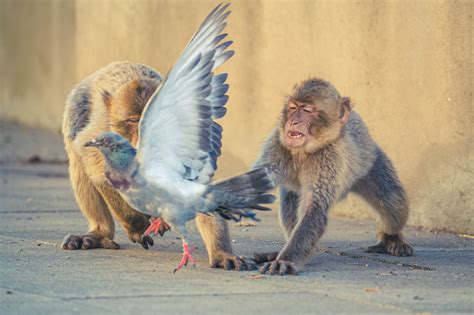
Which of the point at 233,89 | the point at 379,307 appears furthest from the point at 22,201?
the point at 379,307

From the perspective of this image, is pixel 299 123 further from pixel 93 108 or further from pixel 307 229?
pixel 93 108

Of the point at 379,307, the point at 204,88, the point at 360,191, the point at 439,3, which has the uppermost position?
the point at 439,3

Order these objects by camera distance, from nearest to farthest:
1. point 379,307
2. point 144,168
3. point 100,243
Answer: point 379,307, point 144,168, point 100,243

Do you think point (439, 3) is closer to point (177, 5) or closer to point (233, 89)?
point (233, 89)

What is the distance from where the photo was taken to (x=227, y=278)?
641 centimetres

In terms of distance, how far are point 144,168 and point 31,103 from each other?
10555mm

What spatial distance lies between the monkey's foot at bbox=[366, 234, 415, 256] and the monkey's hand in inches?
51.4

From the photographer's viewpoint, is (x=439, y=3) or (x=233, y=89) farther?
(x=233, y=89)

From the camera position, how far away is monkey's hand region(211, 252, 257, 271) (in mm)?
6762

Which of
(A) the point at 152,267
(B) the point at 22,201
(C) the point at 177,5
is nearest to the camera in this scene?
(A) the point at 152,267

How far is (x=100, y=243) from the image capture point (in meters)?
7.76

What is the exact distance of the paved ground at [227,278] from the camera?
555 centimetres

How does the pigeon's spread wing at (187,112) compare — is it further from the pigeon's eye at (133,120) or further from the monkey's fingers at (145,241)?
the monkey's fingers at (145,241)

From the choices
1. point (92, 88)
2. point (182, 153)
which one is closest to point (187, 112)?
point (182, 153)
